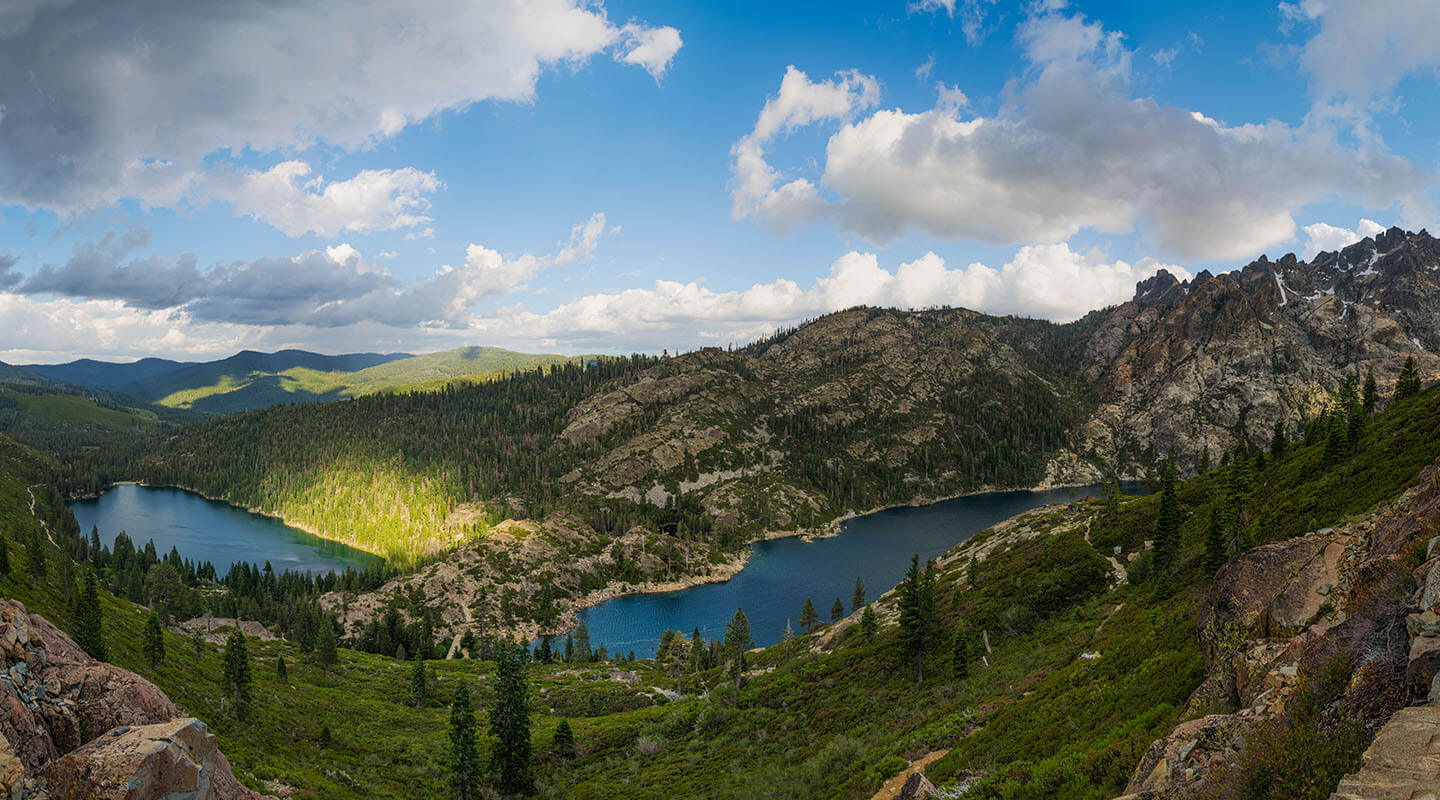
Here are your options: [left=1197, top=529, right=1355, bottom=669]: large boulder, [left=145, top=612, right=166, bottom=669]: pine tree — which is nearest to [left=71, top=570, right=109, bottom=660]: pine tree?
[left=145, top=612, right=166, bottom=669]: pine tree

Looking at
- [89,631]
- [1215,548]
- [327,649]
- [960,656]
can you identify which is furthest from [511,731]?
[327,649]

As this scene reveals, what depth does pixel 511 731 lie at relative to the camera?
50.6 meters

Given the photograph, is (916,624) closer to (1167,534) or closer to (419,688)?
(1167,534)

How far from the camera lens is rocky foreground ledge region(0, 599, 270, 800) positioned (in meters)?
18.4

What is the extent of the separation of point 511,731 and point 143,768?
35.3 meters

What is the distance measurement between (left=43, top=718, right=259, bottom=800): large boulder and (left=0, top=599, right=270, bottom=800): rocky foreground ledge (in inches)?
1.2

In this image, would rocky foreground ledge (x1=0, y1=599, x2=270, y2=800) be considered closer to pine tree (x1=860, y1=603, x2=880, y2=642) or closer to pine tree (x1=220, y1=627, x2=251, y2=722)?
pine tree (x1=220, y1=627, x2=251, y2=722)

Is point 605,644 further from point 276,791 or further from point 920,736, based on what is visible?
point 920,736

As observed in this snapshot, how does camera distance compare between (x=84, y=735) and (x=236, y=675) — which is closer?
(x=84, y=735)

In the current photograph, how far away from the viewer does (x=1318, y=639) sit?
42.6ft

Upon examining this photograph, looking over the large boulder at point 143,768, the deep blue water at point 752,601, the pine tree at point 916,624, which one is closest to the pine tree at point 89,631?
the large boulder at point 143,768

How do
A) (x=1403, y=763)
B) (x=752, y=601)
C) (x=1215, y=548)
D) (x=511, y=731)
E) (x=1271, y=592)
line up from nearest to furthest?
1. (x=1403, y=763)
2. (x=1271, y=592)
3. (x=1215, y=548)
4. (x=511, y=731)
5. (x=752, y=601)

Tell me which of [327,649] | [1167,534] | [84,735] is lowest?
[327,649]

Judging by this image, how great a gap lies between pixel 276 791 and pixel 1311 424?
13292 centimetres
